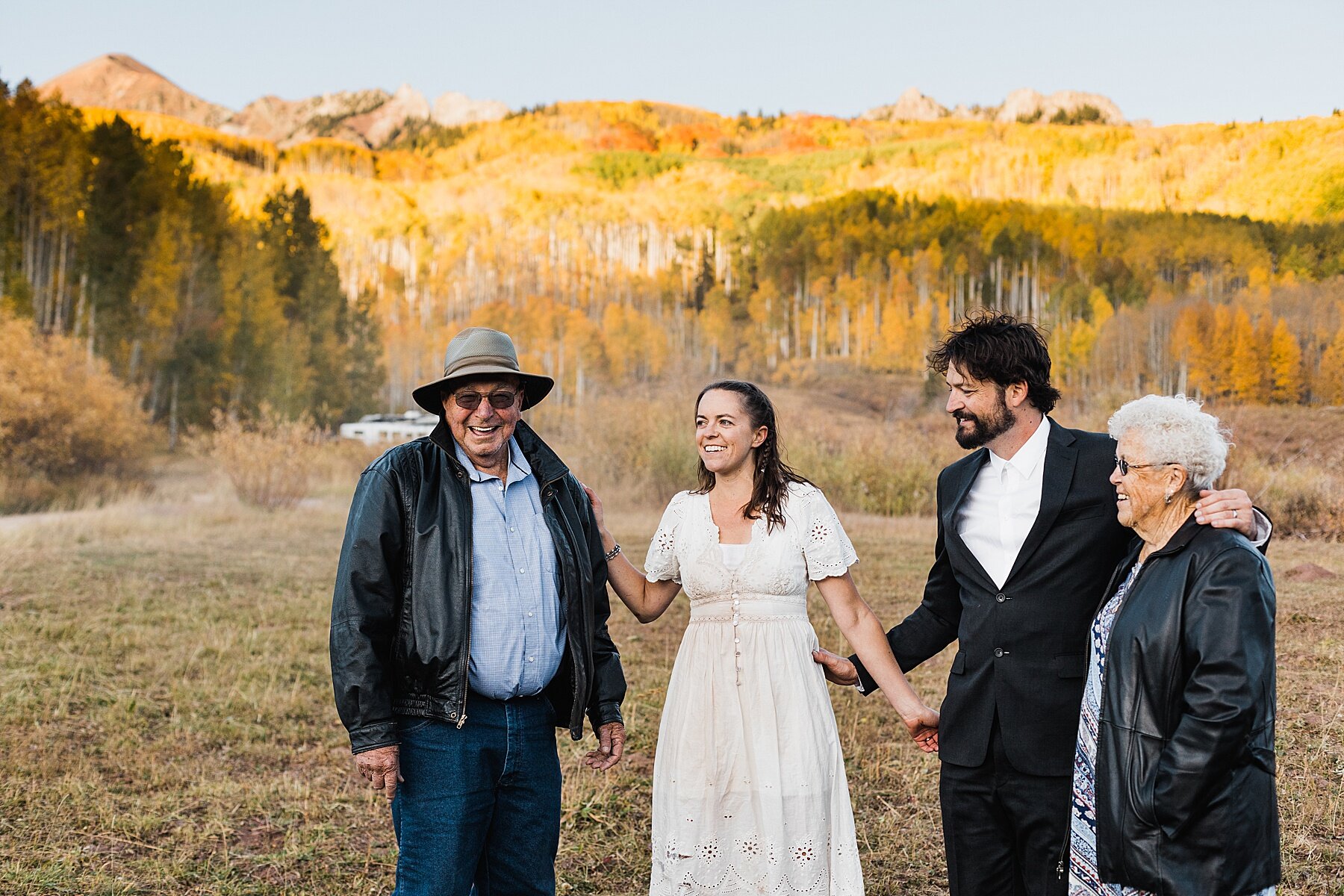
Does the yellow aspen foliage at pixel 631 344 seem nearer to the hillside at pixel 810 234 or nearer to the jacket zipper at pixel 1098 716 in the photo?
the hillside at pixel 810 234

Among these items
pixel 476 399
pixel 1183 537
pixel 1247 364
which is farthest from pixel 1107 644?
pixel 1247 364

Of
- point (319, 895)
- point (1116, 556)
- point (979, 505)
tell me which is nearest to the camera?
point (1116, 556)

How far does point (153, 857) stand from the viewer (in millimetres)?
4484

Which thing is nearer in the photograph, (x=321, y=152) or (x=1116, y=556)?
(x=1116, y=556)

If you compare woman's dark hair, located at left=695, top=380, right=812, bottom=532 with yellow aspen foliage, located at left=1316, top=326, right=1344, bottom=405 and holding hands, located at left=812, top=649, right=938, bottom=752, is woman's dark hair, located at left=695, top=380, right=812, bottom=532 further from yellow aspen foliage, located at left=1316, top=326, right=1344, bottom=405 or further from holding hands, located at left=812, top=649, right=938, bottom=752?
yellow aspen foliage, located at left=1316, top=326, right=1344, bottom=405

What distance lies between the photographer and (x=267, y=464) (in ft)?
57.2

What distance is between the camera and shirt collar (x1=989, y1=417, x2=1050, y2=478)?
285 cm

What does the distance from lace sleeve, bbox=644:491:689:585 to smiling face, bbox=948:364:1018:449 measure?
2.75ft

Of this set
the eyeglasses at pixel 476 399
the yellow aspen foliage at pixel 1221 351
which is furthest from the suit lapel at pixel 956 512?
the yellow aspen foliage at pixel 1221 351

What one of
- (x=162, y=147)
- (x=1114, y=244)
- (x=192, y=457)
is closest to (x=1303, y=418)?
(x=1114, y=244)

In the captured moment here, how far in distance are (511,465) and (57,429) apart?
18491 mm

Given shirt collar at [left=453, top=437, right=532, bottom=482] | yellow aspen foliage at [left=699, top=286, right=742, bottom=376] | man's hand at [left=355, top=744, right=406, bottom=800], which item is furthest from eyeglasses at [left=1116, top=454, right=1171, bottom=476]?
yellow aspen foliage at [left=699, top=286, right=742, bottom=376]

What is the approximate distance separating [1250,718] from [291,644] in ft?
24.6

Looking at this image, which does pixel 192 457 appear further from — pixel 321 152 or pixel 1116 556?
pixel 1116 556
